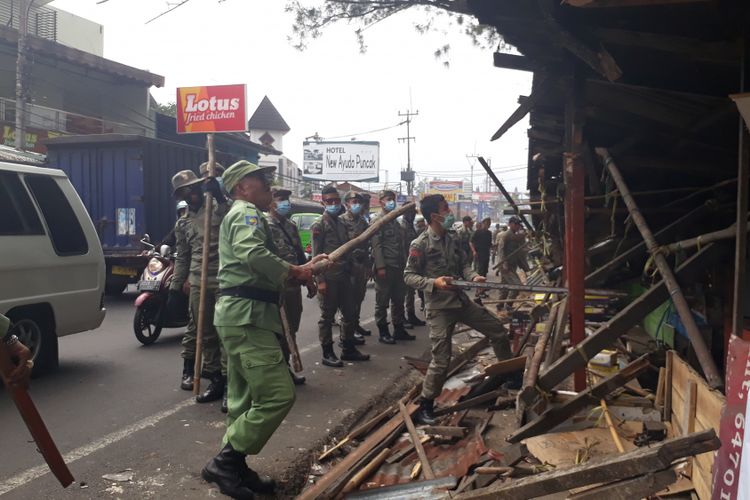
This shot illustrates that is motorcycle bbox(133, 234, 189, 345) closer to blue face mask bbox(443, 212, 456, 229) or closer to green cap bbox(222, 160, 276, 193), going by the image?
blue face mask bbox(443, 212, 456, 229)

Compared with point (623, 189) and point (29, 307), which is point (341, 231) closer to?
point (29, 307)

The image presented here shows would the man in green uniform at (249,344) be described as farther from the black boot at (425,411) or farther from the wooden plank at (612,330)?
the wooden plank at (612,330)

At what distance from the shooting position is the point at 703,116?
4.19 meters

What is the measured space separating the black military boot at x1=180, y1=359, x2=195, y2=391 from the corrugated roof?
47986 mm

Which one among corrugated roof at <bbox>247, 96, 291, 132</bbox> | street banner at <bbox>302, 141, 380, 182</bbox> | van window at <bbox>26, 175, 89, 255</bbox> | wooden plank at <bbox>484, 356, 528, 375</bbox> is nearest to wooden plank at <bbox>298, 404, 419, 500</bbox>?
wooden plank at <bbox>484, 356, 528, 375</bbox>

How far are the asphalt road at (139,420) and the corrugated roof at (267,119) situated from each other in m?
45.9

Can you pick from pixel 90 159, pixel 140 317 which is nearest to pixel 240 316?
pixel 140 317

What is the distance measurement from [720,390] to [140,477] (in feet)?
10.9

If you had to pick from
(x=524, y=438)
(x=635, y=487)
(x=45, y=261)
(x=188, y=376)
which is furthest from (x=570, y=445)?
(x=45, y=261)

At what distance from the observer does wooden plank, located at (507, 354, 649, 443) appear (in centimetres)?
396

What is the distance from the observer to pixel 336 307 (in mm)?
7359

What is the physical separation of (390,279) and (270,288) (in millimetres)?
5002

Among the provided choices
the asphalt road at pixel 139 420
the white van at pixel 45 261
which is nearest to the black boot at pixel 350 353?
the asphalt road at pixel 139 420

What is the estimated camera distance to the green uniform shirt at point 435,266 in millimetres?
4992
